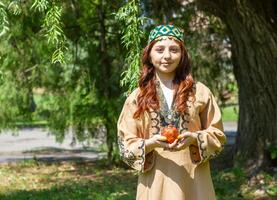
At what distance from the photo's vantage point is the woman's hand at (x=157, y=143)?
3.44 metres

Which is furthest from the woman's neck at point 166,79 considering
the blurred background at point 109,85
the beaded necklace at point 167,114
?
the blurred background at point 109,85

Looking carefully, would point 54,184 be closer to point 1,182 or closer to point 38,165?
point 1,182

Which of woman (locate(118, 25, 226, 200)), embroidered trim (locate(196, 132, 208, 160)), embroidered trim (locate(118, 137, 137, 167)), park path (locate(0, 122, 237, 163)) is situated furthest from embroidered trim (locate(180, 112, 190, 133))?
park path (locate(0, 122, 237, 163))

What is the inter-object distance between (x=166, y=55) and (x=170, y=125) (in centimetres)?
40

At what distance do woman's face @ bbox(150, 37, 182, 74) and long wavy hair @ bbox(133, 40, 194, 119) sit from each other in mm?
35

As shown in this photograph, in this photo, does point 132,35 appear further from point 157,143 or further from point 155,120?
point 157,143

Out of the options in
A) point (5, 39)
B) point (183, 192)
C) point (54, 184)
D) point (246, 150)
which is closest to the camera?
point (183, 192)

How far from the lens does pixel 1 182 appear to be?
10852mm

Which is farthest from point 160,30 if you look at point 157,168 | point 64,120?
point 64,120

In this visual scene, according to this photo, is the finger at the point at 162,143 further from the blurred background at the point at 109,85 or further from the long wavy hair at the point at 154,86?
the blurred background at the point at 109,85

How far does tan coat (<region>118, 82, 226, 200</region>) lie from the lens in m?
3.62

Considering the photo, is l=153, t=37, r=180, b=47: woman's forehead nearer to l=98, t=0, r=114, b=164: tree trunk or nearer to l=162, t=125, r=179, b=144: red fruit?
l=162, t=125, r=179, b=144: red fruit

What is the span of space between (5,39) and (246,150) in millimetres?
4824

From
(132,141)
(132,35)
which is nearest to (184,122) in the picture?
(132,141)
